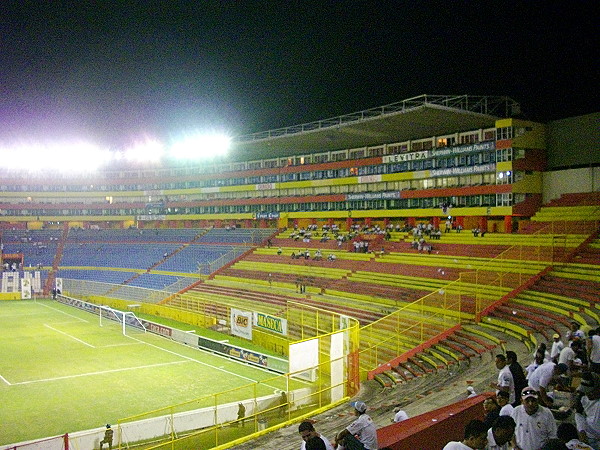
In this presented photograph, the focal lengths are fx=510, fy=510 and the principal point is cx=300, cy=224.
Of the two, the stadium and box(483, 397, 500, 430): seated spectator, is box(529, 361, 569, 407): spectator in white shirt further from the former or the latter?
box(483, 397, 500, 430): seated spectator

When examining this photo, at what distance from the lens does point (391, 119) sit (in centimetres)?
3750

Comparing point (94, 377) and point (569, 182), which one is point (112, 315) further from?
point (569, 182)

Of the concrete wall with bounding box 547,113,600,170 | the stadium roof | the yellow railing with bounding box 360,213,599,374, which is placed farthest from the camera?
the stadium roof

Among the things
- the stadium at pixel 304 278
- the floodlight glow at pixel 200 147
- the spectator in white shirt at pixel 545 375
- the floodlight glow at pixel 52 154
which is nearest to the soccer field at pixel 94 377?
the stadium at pixel 304 278

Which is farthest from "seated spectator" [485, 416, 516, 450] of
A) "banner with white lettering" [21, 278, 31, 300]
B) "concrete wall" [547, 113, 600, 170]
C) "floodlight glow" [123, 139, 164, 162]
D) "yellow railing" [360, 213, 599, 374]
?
"floodlight glow" [123, 139, 164, 162]

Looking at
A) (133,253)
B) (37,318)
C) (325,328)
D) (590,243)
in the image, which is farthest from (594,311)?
(133,253)

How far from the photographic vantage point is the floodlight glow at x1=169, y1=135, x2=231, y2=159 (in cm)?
5603

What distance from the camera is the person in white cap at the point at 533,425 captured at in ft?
22.8

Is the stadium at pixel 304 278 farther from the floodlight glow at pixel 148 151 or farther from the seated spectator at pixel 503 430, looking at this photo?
the seated spectator at pixel 503 430

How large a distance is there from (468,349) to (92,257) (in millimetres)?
56544

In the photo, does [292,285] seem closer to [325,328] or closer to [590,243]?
[325,328]

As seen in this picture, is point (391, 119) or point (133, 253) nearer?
point (391, 119)

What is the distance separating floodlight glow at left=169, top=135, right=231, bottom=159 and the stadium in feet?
1.11

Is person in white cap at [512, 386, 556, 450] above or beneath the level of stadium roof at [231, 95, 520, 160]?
beneath
